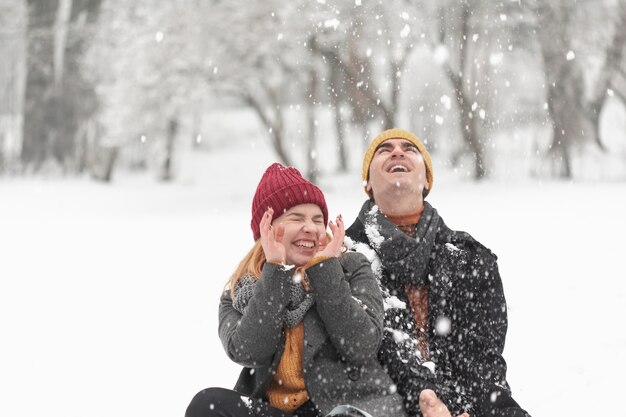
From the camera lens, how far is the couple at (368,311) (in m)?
2.58

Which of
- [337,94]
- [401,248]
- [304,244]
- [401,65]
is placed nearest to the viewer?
[304,244]

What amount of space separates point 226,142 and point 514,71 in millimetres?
19774

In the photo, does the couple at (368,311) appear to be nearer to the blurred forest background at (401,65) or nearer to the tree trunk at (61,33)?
the blurred forest background at (401,65)

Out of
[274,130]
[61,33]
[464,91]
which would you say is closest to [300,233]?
[464,91]

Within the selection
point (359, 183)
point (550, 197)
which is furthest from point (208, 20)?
point (550, 197)

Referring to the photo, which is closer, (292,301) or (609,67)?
(292,301)

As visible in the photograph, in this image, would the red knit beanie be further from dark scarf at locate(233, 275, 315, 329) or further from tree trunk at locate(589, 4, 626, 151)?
tree trunk at locate(589, 4, 626, 151)

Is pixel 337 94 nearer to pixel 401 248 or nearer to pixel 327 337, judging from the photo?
pixel 401 248

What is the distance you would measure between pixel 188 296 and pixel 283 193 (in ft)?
20.9

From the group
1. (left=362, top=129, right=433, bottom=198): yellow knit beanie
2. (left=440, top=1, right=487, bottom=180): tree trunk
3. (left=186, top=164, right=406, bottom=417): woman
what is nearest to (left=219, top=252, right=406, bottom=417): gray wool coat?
Answer: (left=186, top=164, right=406, bottom=417): woman

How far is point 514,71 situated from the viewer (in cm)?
2445

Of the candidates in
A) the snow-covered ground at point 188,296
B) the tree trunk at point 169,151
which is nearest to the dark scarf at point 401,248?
the snow-covered ground at point 188,296

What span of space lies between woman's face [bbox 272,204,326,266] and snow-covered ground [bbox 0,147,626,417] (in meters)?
2.54

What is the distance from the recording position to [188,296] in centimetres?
897
